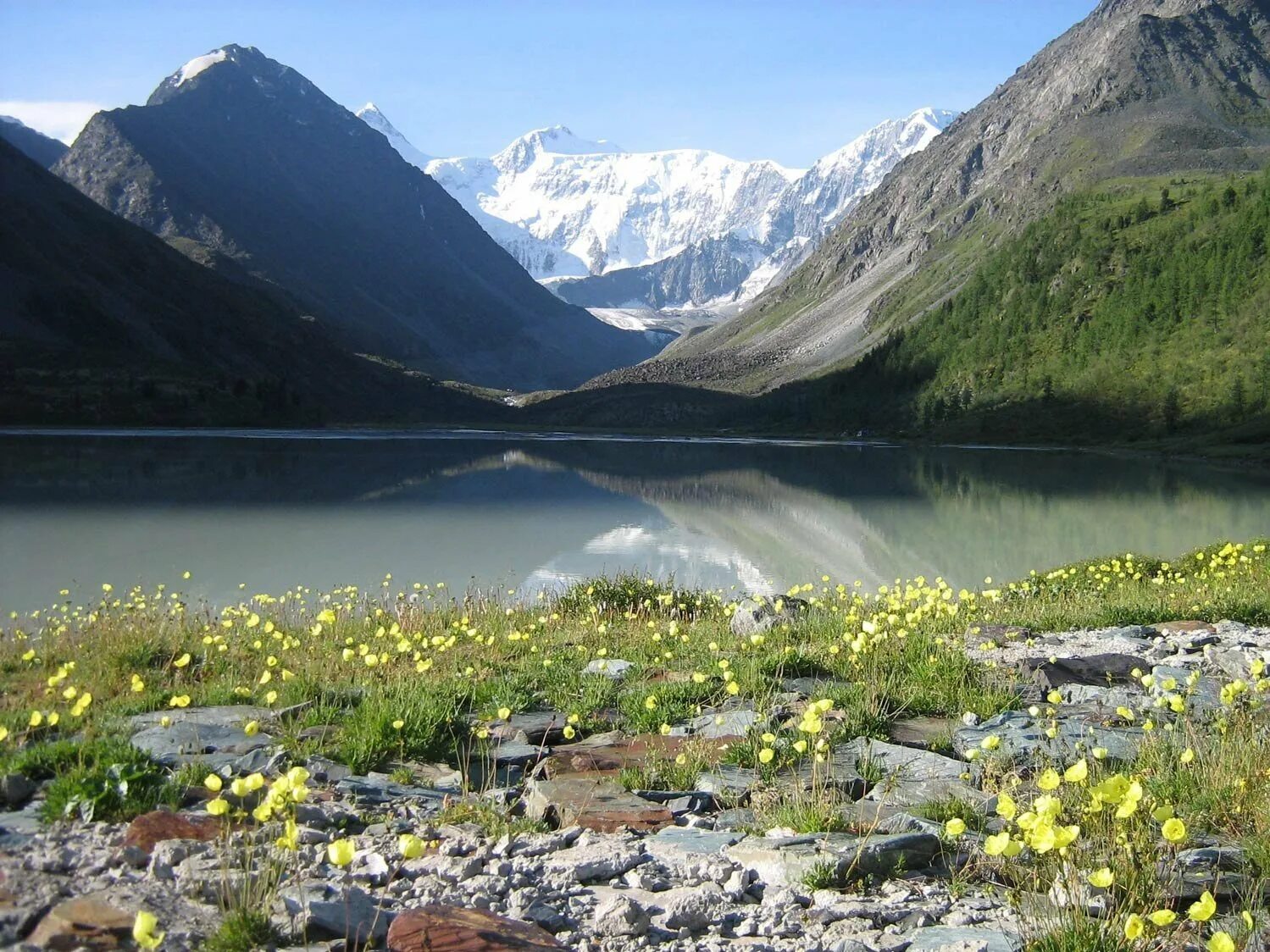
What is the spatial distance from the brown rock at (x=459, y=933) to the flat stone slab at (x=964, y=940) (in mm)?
1685

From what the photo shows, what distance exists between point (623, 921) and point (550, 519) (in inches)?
1360

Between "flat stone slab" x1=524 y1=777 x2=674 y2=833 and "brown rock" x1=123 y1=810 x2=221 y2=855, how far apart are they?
6.17 feet

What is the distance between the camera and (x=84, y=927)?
424 cm

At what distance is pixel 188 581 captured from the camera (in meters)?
23.6

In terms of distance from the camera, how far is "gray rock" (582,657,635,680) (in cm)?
1075

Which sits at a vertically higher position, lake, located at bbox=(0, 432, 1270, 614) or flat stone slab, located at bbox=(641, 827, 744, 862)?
flat stone slab, located at bbox=(641, 827, 744, 862)

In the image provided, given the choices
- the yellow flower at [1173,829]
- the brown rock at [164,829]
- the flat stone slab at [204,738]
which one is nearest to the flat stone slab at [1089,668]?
the yellow flower at [1173,829]

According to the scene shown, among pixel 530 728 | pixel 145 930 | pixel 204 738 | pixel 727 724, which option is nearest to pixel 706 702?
pixel 727 724

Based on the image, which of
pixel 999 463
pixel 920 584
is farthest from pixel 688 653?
pixel 999 463

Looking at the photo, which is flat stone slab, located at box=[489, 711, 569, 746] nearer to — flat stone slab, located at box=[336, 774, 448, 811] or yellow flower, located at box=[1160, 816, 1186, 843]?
flat stone slab, located at box=[336, 774, 448, 811]

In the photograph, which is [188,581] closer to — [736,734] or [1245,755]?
[736,734]

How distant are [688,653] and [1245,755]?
6573 mm

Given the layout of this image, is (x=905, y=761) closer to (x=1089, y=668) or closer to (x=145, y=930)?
(x=1089, y=668)

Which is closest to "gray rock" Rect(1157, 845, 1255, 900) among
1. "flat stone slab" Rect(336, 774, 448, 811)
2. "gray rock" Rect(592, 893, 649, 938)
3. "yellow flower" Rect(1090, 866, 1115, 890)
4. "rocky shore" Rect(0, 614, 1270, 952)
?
"rocky shore" Rect(0, 614, 1270, 952)
